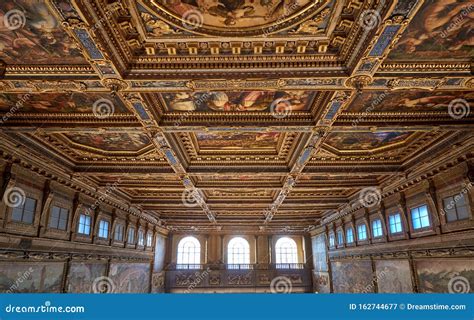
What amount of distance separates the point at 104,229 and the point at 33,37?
12249mm

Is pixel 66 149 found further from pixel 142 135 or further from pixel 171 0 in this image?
pixel 171 0

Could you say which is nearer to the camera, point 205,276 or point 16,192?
point 16,192

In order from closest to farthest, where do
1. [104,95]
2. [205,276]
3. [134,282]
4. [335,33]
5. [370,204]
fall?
[335,33]
[104,95]
[370,204]
[134,282]
[205,276]

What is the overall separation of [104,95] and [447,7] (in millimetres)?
6837

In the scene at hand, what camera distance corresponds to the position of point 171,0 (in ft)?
15.7

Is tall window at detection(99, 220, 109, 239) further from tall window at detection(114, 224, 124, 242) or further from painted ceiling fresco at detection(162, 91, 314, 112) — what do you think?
painted ceiling fresco at detection(162, 91, 314, 112)

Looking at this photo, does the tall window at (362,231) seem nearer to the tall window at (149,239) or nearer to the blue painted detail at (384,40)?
the blue painted detail at (384,40)

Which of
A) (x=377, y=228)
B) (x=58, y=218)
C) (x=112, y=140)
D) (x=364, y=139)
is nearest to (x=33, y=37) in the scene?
(x=112, y=140)

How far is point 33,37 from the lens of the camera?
5336 millimetres

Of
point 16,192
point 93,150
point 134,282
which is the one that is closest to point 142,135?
point 93,150

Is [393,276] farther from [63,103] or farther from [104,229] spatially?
[63,103]

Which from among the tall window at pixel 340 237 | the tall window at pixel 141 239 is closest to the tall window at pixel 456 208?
the tall window at pixel 340 237

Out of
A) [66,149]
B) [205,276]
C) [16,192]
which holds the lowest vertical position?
[205,276]

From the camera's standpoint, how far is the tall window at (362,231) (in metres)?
16.7
